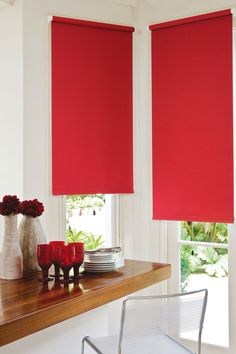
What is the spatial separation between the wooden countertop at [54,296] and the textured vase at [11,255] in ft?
0.13

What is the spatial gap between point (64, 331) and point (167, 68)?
1.90 metres

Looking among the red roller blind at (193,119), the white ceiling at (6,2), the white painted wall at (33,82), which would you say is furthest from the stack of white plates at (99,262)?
the white ceiling at (6,2)

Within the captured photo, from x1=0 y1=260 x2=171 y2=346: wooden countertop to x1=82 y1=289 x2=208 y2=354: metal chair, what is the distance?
14 cm

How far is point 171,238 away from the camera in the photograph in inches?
128

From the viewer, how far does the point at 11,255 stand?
76.9 inches

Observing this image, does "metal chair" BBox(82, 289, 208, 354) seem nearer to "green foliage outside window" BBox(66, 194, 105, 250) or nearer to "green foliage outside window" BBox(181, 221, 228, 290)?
"green foliage outside window" BBox(181, 221, 228, 290)

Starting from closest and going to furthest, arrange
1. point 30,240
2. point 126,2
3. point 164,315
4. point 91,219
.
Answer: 1. point 164,315
2. point 30,240
3. point 126,2
4. point 91,219

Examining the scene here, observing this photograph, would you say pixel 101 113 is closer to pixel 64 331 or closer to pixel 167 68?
→ pixel 167 68

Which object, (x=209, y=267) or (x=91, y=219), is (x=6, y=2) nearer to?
(x=91, y=219)

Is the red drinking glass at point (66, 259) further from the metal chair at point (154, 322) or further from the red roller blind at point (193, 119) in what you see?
the red roller blind at point (193, 119)

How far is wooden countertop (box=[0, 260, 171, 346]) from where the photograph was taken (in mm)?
1498

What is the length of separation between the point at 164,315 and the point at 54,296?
44cm

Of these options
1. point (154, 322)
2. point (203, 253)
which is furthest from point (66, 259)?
point (203, 253)

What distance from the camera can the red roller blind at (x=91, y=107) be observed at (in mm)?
3023
